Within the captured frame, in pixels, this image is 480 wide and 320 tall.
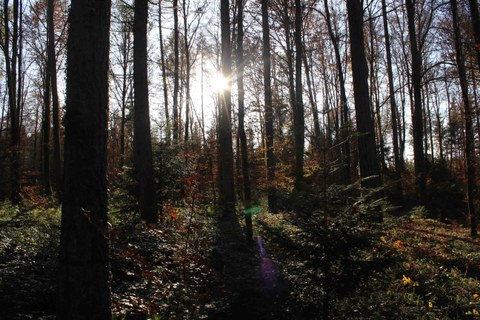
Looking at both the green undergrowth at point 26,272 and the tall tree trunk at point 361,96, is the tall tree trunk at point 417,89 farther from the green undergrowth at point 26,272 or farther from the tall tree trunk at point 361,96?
the green undergrowth at point 26,272

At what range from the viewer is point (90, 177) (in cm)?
335

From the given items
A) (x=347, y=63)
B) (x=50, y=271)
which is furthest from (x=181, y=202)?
(x=347, y=63)

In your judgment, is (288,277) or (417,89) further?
(417,89)

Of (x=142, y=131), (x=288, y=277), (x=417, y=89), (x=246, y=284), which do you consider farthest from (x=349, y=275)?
(x=417, y=89)

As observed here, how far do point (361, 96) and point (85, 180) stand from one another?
758 cm

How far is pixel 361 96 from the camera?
918 centimetres

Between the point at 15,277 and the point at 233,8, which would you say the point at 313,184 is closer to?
the point at 15,277

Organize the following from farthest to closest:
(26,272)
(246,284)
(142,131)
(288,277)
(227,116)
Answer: (227,116)
(142,131)
(246,284)
(288,277)
(26,272)

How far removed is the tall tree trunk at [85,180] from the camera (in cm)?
329

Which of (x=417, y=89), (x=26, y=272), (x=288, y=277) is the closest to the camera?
(x=26, y=272)

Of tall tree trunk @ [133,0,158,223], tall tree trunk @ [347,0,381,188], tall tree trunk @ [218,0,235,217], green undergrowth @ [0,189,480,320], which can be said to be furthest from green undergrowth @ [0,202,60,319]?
tall tree trunk @ [347,0,381,188]

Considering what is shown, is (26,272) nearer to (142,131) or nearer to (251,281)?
(251,281)

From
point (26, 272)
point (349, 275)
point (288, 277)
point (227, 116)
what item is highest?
point (227, 116)

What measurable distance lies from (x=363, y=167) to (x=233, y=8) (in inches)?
464
